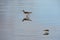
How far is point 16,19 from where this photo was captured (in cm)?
88

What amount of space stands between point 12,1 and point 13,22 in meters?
0.16

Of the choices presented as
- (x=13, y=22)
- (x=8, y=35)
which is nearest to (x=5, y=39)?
(x=8, y=35)

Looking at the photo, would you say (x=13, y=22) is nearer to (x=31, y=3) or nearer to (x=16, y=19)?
(x=16, y=19)

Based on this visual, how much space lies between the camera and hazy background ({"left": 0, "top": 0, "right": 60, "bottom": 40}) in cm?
87

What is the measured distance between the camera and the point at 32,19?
35.6 inches

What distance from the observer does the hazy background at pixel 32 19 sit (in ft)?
2.86

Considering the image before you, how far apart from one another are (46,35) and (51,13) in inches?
6.9

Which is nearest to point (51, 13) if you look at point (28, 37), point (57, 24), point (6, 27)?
point (57, 24)

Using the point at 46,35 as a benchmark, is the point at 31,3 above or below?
above

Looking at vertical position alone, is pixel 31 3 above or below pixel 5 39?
above

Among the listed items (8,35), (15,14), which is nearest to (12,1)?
(15,14)

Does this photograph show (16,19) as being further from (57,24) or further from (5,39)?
(57,24)

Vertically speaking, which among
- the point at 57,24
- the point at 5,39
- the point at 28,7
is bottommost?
the point at 5,39

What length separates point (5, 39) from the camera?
867mm
